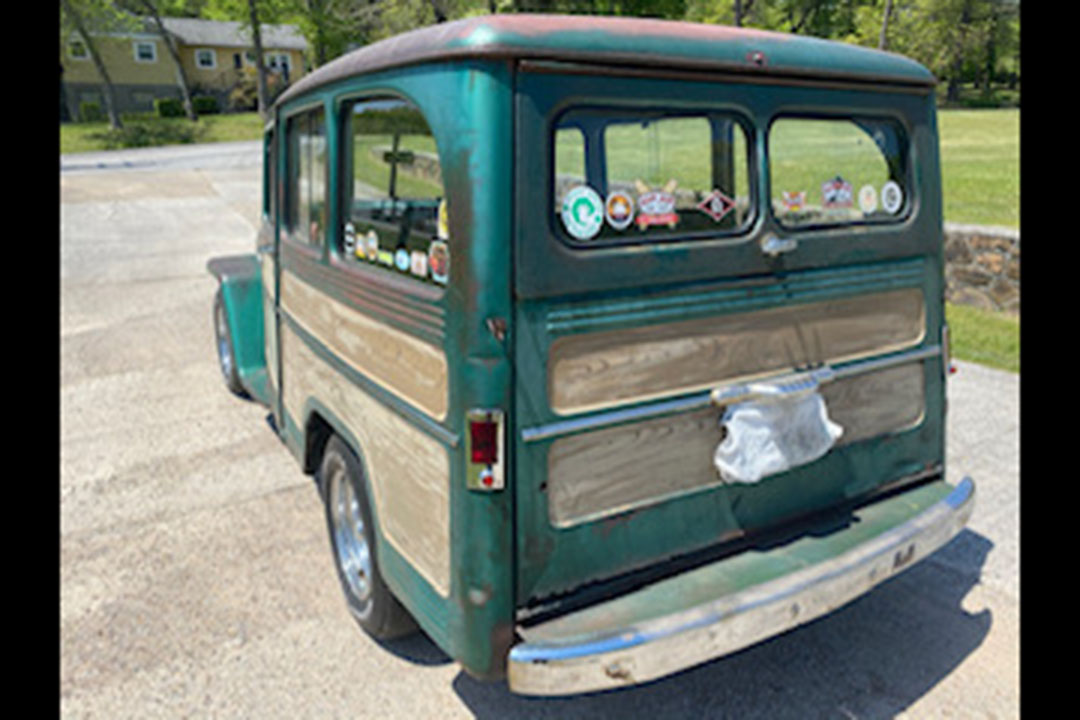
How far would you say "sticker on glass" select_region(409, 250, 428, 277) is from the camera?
8.97ft

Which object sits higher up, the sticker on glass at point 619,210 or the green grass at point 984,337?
the sticker on glass at point 619,210

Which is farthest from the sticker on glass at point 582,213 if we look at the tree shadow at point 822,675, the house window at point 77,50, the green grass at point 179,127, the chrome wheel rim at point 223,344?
the house window at point 77,50

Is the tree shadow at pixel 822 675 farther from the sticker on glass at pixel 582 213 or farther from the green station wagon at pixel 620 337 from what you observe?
the sticker on glass at pixel 582 213

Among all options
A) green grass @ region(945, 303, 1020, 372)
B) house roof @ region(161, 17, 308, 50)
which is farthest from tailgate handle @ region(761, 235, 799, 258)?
house roof @ region(161, 17, 308, 50)

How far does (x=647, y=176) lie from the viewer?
3.16 m

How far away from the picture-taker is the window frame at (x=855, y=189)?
2.97m

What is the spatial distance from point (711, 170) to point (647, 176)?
0.25 m

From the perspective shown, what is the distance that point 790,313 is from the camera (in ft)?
9.98

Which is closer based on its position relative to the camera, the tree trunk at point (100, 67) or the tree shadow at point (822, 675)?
the tree shadow at point (822, 675)

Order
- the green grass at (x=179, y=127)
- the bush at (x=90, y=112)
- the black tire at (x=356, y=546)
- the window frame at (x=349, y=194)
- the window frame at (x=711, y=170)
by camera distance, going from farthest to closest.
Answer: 1. the bush at (x=90, y=112)
2. the green grass at (x=179, y=127)
3. the black tire at (x=356, y=546)
4. the window frame at (x=349, y=194)
5. the window frame at (x=711, y=170)

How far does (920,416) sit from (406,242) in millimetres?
2346

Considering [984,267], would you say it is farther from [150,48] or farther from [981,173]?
[150,48]

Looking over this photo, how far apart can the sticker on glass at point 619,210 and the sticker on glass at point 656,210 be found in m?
0.04

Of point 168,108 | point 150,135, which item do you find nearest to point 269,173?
point 150,135
